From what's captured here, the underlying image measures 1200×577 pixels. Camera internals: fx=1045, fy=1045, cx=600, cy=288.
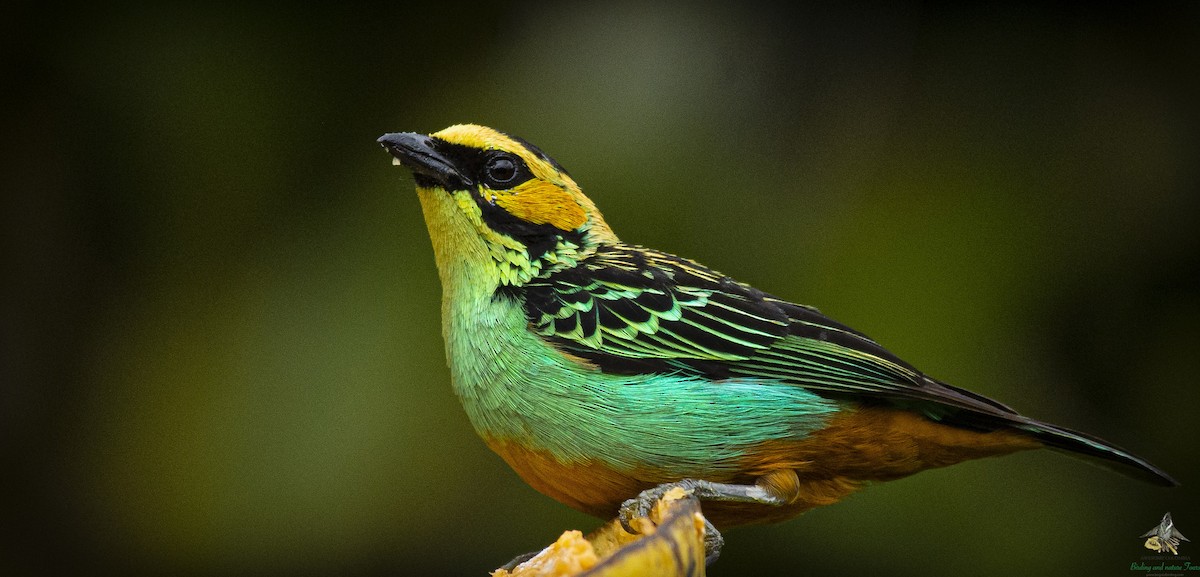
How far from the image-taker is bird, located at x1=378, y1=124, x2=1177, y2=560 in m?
2.29

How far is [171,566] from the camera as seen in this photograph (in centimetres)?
460

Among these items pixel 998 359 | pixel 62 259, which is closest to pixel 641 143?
pixel 998 359

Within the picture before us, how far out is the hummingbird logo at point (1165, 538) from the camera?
366cm

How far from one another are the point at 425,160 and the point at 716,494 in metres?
1.10

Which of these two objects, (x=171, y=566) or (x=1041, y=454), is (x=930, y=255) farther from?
(x=171, y=566)

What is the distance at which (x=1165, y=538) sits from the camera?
371cm

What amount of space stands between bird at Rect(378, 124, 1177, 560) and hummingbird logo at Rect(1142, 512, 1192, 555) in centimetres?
151

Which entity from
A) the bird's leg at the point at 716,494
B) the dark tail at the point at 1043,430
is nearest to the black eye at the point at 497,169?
the bird's leg at the point at 716,494

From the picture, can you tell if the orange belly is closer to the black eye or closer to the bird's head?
the bird's head

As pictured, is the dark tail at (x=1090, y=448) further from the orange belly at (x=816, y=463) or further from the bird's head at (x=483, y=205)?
the bird's head at (x=483, y=205)

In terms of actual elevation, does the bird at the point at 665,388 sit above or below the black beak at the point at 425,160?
below

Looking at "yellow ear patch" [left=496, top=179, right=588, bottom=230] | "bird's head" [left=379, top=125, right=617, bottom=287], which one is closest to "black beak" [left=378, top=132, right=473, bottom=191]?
"bird's head" [left=379, top=125, right=617, bottom=287]

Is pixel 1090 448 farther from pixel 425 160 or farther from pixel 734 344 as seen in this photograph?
pixel 425 160

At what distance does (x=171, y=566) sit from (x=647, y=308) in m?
3.12
